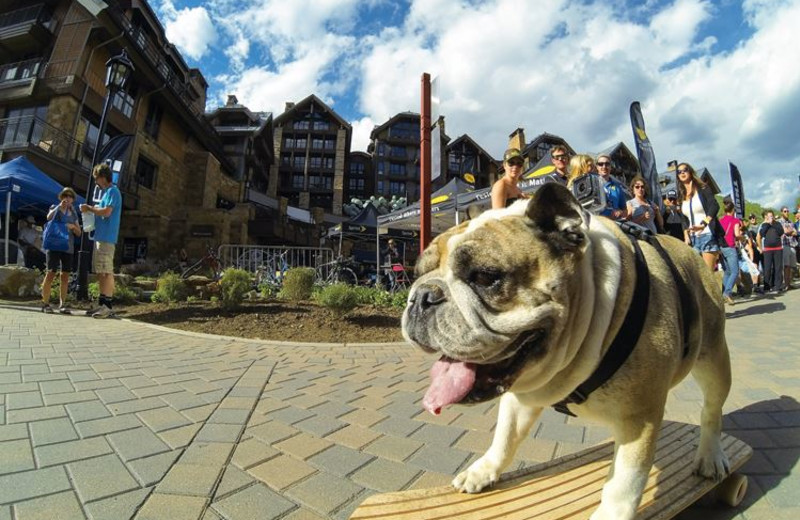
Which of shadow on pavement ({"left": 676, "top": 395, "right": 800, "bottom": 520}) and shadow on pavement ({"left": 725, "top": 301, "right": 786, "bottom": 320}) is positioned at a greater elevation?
shadow on pavement ({"left": 725, "top": 301, "right": 786, "bottom": 320})

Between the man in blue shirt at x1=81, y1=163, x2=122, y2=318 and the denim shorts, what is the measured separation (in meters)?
8.73

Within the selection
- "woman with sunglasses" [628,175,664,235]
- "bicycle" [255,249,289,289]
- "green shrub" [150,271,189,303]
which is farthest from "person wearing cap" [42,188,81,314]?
"woman with sunglasses" [628,175,664,235]

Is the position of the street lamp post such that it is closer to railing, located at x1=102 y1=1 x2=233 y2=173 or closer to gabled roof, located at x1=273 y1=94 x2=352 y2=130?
railing, located at x1=102 y1=1 x2=233 y2=173

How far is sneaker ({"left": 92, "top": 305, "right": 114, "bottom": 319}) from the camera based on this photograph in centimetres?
611

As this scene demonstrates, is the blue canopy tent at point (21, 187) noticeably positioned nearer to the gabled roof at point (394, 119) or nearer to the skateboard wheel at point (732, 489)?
the skateboard wheel at point (732, 489)

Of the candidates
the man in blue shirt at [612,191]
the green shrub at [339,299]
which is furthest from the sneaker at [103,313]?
the man in blue shirt at [612,191]

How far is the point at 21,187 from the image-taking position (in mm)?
9266

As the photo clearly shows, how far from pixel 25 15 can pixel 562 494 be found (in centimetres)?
2782

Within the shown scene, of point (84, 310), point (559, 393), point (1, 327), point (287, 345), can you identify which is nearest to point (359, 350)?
point (287, 345)

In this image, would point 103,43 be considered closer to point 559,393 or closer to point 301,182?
point 559,393

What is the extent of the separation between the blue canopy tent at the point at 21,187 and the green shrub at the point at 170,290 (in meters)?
4.37

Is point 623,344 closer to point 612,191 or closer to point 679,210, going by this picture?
point 612,191

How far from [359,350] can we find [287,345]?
0.93 m

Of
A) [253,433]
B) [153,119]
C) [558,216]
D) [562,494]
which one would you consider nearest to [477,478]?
[562,494]
